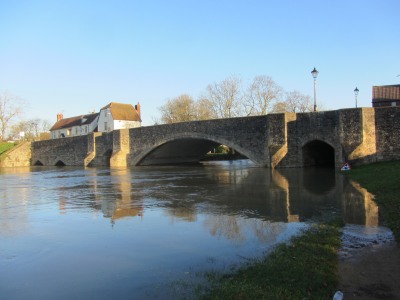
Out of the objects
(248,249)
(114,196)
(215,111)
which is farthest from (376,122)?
(215,111)

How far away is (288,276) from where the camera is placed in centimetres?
492

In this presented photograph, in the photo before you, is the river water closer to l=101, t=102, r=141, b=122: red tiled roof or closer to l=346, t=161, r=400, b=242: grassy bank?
l=346, t=161, r=400, b=242: grassy bank

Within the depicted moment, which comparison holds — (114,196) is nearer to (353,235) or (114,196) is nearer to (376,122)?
(353,235)

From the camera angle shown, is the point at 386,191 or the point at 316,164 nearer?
the point at 386,191

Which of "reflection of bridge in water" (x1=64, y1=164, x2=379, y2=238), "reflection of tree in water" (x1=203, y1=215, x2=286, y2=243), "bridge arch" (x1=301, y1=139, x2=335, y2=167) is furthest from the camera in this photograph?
"bridge arch" (x1=301, y1=139, x2=335, y2=167)

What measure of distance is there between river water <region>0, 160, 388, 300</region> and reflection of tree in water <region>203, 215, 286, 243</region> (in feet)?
0.07

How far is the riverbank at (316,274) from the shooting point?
4434 millimetres

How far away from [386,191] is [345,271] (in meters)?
7.42

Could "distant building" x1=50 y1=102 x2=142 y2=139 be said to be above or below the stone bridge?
above

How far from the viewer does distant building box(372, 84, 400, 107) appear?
4284 centimetres

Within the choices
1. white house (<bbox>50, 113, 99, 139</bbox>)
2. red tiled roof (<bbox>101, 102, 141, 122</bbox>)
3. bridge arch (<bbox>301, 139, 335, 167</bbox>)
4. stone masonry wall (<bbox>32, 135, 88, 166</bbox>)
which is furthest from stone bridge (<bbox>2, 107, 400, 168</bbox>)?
white house (<bbox>50, 113, 99, 139</bbox>)

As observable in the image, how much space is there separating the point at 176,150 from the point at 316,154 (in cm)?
1865

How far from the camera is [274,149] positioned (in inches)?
1009

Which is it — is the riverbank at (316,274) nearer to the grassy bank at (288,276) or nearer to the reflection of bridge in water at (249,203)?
the grassy bank at (288,276)
